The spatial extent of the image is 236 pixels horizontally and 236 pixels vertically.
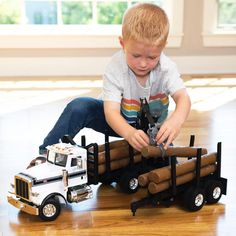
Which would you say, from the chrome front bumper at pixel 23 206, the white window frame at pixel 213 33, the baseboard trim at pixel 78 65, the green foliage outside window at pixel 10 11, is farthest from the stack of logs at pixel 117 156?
the green foliage outside window at pixel 10 11

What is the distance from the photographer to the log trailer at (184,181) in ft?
3.76

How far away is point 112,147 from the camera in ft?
4.30

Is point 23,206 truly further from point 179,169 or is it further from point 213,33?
point 213,33

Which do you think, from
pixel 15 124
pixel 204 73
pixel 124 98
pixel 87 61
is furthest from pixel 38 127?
pixel 204 73

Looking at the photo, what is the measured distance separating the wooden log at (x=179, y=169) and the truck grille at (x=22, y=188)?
31 cm

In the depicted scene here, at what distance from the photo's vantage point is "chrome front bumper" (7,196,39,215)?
1110mm

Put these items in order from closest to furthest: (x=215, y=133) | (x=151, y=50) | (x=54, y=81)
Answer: (x=151, y=50) → (x=215, y=133) → (x=54, y=81)

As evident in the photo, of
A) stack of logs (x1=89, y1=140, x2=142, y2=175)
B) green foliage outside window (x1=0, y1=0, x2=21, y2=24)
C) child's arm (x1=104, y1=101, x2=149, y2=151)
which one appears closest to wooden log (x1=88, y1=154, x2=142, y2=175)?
stack of logs (x1=89, y1=140, x2=142, y2=175)

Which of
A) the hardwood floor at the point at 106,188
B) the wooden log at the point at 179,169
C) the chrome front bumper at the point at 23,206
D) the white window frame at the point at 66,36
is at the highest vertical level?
the white window frame at the point at 66,36

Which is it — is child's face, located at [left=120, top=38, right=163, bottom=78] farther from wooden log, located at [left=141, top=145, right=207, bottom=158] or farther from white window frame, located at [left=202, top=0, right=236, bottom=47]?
white window frame, located at [left=202, top=0, right=236, bottom=47]

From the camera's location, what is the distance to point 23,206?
114 cm

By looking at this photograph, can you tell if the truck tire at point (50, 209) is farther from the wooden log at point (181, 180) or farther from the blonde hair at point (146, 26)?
the blonde hair at point (146, 26)

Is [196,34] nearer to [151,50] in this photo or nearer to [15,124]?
[15,124]

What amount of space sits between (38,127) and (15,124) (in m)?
0.12
